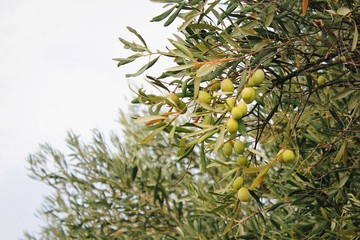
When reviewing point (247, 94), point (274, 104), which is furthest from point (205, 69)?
point (274, 104)

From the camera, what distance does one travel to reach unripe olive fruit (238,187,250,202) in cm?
311

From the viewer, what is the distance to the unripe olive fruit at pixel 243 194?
3113 millimetres

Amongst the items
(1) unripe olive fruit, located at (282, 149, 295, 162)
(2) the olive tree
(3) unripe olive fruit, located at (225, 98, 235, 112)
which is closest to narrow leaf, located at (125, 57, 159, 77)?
(2) the olive tree

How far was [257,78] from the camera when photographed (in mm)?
2766

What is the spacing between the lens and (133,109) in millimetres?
10055

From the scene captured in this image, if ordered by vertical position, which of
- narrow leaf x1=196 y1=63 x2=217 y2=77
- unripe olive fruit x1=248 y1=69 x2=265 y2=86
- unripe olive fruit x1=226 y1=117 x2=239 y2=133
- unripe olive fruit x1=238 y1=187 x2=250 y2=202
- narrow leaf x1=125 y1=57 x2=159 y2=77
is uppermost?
narrow leaf x1=125 y1=57 x2=159 y2=77

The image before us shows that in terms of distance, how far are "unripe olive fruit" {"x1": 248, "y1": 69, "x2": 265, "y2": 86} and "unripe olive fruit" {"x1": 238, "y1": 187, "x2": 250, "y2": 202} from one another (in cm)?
54

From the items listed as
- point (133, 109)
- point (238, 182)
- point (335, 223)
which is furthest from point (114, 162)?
point (238, 182)

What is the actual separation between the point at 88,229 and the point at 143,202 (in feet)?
2.01

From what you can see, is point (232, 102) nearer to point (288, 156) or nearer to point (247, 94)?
point (247, 94)

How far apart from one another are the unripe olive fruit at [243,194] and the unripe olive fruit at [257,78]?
54cm

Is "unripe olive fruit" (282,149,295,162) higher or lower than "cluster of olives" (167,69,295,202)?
lower

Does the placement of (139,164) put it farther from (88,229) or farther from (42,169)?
(42,169)

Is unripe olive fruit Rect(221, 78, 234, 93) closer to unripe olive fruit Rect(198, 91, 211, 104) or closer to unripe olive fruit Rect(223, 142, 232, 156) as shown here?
unripe olive fruit Rect(198, 91, 211, 104)
